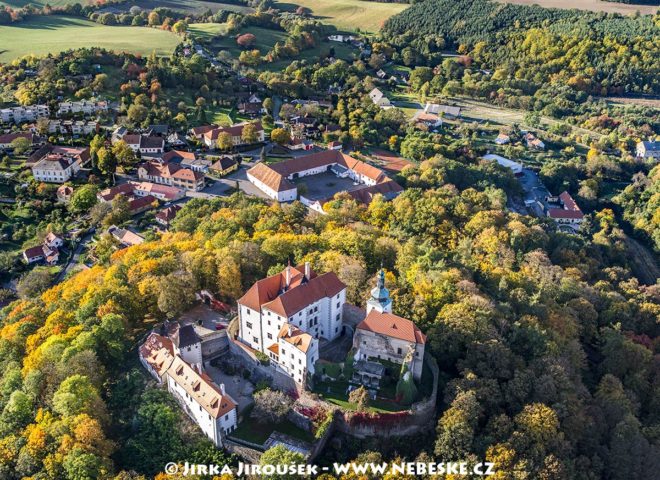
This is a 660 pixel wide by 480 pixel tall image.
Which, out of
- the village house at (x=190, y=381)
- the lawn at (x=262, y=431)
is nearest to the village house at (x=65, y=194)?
the village house at (x=190, y=381)

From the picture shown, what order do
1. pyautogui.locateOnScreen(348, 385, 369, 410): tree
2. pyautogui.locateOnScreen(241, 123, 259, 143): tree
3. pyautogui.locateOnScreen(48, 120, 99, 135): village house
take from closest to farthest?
pyautogui.locateOnScreen(348, 385, 369, 410): tree, pyautogui.locateOnScreen(241, 123, 259, 143): tree, pyautogui.locateOnScreen(48, 120, 99, 135): village house

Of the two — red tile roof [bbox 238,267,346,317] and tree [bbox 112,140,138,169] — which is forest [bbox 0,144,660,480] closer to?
red tile roof [bbox 238,267,346,317]

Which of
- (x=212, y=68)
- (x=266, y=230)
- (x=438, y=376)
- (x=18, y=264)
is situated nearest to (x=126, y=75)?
(x=212, y=68)

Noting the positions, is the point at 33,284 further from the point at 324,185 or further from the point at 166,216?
the point at 324,185

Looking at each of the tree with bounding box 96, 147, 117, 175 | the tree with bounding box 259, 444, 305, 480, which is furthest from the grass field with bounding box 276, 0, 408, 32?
the tree with bounding box 259, 444, 305, 480

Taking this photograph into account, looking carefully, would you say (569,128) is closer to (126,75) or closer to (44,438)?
(126,75)
